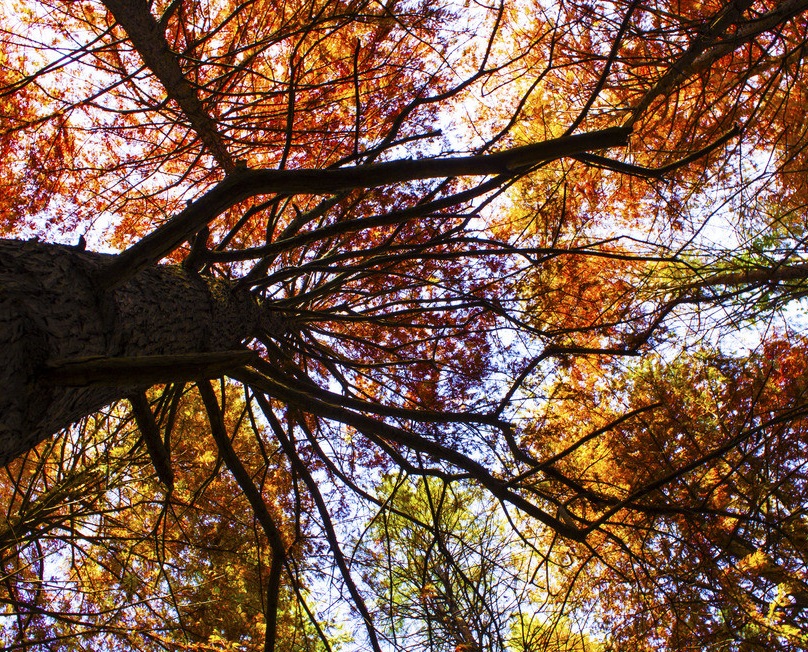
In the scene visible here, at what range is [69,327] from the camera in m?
1.47

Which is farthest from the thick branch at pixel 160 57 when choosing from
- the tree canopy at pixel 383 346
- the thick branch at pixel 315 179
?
the thick branch at pixel 315 179

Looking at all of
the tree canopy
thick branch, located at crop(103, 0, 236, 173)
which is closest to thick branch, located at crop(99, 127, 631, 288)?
the tree canopy

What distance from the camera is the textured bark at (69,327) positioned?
1.27m

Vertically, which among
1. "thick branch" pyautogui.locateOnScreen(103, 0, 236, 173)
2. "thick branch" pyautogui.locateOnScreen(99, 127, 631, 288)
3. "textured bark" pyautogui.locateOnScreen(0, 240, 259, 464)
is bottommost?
"textured bark" pyautogui.locateOnScreen(0, 240, 259, 464)

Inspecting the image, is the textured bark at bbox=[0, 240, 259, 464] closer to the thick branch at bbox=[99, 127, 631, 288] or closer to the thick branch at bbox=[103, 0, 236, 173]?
the thick branch at bbox=[99, 127, 631, 288]

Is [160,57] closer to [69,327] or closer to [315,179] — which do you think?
[315,179]

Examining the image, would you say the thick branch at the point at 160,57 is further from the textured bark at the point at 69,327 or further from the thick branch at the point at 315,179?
the thick branch at the point at 315,179

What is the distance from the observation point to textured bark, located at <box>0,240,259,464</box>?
4.18 ft

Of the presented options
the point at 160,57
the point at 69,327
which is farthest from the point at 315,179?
the point at 160,57

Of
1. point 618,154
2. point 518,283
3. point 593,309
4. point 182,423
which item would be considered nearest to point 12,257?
point 518,283

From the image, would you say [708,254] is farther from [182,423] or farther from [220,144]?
[182,423]

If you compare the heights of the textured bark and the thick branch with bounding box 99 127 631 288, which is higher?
the thick branch with bounding box 99 127 631 288

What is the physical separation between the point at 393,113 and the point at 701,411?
4454 millimetres

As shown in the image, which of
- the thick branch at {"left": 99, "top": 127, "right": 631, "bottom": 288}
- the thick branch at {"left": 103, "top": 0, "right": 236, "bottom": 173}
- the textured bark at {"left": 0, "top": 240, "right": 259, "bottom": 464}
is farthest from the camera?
the thick branch at {"left": 103, "top": 0, "right": 236, "bottom": 173}
